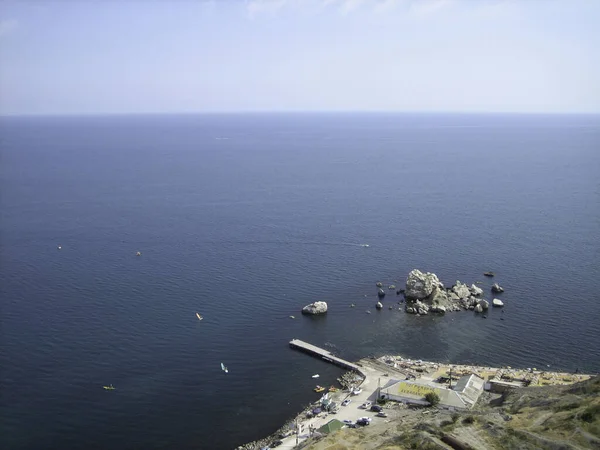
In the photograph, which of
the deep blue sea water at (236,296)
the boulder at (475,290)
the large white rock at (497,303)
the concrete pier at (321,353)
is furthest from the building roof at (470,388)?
the boulder at (475,290)

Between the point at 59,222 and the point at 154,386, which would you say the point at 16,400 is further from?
the point at 59,222

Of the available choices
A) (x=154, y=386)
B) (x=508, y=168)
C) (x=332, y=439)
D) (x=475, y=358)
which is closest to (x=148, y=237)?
(x=154, y=386)

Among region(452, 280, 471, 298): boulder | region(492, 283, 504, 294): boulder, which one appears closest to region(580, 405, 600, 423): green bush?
region(452, 280, 471, 298): boulder

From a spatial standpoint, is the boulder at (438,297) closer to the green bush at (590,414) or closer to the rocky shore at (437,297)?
the rocky shore at (437,297)

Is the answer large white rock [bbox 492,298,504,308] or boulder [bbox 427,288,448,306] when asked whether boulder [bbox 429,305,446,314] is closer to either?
boulder [bbox 427,288,448,306]

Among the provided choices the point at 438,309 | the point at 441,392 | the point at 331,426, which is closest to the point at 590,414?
the point at 441,392

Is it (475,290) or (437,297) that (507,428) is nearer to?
(437,297)

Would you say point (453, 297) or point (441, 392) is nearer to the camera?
point (441, 392)

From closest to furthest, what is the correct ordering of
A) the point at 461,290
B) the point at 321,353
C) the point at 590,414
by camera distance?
the point at 590,414 → the point at 321,353 → the point at 461,290
